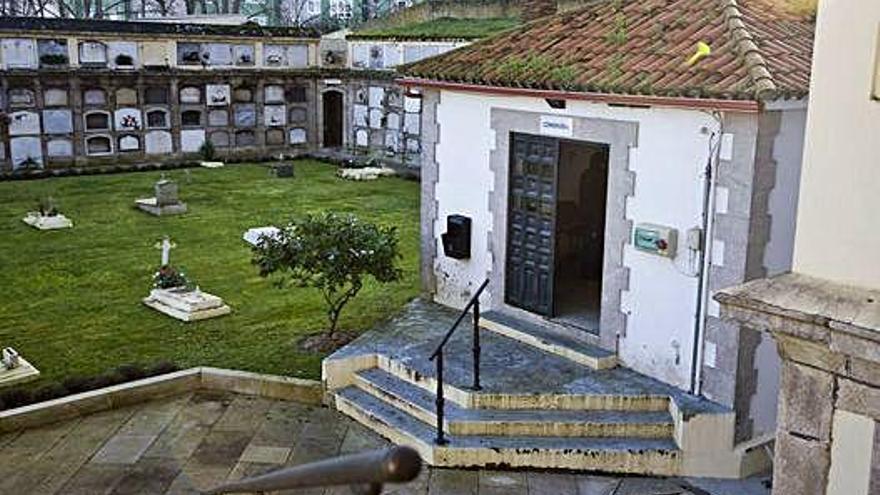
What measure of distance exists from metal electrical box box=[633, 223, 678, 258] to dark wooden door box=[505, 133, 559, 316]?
1140 mm

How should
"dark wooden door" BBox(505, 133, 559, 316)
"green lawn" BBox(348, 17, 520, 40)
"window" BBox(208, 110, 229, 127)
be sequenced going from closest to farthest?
"dark wooden door" BBox(505, 133, 559, 316) → "window" BBox(208, 110, 229, 127) → "green lawn" BBox(348, 17, 520, 40)

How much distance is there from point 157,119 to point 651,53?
18282 mm

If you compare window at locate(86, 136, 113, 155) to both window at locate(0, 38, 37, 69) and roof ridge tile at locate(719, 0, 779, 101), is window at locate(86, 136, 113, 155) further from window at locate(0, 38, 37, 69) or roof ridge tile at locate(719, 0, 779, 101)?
roof ridge tile at locate(719, 0, 779, 101)

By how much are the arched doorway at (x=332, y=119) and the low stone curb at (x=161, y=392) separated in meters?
18.4

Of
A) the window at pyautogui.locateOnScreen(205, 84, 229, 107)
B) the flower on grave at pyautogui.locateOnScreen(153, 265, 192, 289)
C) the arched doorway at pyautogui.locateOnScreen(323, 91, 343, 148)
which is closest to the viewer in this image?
the flower on grave at pyautogui.locateOnScreen(153, 265, 192, 289)

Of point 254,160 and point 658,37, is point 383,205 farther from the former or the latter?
point 658,37

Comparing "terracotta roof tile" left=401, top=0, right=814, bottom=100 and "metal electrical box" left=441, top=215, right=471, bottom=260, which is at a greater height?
"terracotta roof tile" left=401, top=0, right=814, bottom=100

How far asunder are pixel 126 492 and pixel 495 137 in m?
5.20

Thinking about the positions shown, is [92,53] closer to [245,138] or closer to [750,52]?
[245,138]

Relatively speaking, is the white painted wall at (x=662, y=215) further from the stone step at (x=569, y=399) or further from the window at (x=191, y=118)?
the window at (x=191, y=118)

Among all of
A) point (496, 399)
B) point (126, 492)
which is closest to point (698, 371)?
point (496, 399)

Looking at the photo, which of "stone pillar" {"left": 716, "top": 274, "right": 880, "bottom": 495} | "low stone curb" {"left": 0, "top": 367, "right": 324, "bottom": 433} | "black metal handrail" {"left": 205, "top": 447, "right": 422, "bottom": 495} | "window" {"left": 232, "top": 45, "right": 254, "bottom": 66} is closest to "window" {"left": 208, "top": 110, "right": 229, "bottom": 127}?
"window" {"left": 232, "top": 45, "right": 254, "bottom": 66}

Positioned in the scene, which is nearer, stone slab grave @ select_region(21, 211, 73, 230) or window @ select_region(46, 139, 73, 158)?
stone slab grave @ select_region(21, 211, 73, 230)

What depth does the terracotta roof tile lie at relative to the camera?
25.7 feet
